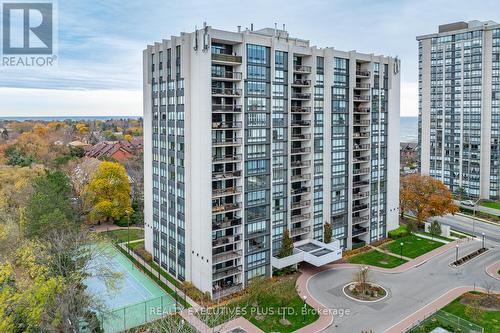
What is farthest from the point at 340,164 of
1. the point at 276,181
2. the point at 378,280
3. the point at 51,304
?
the point at 51,304

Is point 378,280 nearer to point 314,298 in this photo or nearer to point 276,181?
point 314,298

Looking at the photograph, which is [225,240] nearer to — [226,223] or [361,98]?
[226,223]

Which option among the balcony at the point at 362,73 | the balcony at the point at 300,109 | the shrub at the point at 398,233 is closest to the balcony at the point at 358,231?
the shrub at the point at 398,233

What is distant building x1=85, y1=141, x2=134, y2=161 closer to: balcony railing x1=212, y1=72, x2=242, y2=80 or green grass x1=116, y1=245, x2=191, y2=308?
green grass x1=116, y1=245, x2=191, y2=308

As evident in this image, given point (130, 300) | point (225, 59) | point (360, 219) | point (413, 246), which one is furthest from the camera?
point (360, 219)

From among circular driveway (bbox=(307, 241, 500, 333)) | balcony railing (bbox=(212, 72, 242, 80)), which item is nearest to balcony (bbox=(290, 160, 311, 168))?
circular driveway (bbox=(307, 241, 500, 333))

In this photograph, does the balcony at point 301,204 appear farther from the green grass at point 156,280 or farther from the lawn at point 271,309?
the green grass at point 156,280

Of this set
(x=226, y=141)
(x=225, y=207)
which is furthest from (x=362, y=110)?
(x=225, y=207)
